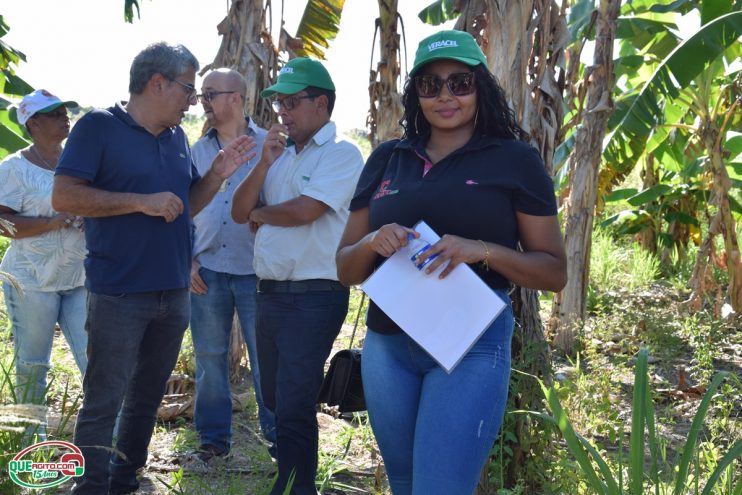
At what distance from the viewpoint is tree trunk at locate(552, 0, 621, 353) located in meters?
7.30

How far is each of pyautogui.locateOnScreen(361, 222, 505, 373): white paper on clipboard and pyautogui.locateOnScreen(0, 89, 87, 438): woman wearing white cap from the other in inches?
98.1

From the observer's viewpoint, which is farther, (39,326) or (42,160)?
(42,160)

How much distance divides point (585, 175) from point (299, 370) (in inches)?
178

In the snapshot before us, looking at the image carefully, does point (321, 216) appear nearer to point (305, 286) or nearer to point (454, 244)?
point (305, 286)

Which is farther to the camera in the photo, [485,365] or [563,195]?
[563,195]

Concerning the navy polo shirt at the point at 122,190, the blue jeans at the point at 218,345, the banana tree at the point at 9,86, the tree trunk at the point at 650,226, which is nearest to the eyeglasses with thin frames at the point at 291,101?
the navy polo shirt at the point at 122,190

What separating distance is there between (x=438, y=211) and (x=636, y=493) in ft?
3.71

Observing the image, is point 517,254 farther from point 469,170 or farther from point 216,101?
point 216,101

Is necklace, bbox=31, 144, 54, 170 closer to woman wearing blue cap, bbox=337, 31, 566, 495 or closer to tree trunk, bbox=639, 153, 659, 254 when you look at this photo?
woman wearing blue cap, bbox=337, 31, 566, 495

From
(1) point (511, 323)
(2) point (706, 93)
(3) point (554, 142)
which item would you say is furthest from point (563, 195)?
(1) point (511, 323)

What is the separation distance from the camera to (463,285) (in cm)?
273

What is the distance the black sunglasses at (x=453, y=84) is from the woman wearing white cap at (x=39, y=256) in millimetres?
2596

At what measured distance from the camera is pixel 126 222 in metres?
3.92

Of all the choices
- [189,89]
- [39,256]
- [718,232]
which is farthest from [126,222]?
[718,232]
